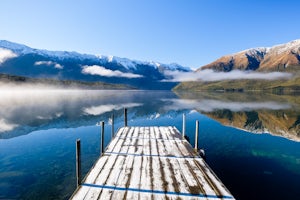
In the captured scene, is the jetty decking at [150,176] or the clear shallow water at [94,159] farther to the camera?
the clear shallow water at [94,159]

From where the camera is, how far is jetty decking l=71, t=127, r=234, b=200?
968 centimetres

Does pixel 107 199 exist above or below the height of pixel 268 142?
above

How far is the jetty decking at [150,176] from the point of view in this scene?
9.68 meters

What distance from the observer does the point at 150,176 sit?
38.0ft

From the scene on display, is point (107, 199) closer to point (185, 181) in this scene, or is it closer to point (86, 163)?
point (185, 181)

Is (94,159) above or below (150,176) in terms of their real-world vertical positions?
below

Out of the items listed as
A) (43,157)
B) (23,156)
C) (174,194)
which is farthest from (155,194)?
(23,156)

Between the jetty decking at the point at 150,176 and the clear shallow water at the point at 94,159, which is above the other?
the jetty decking at the point at 150,176

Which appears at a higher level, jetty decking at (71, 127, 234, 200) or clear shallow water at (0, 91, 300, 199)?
jetty decking at (71, 127, 234, 200)

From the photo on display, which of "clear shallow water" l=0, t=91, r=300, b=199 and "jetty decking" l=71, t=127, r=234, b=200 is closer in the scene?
"jetty decking" l=71, t=127, r=234, b=200

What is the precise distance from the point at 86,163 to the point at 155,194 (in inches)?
494

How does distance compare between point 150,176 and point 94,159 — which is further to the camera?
point 94,159

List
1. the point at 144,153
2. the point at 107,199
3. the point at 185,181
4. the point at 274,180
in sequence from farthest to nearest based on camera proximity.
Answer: the point at 274,180 → the point at 144,153 → the point at 185,181 → the point at 107,199

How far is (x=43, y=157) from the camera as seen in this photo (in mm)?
22406
